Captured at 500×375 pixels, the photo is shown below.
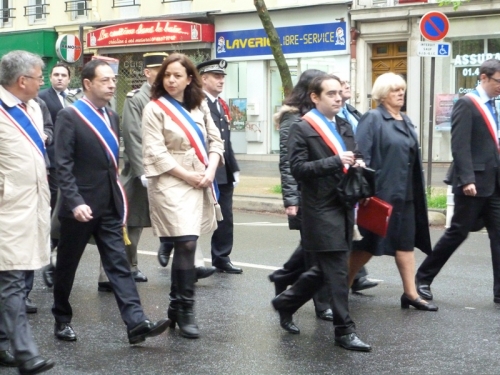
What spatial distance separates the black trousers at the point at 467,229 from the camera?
805 cm

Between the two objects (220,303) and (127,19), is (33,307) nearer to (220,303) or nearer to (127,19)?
(220,303)

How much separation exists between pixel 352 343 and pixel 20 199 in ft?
7.15

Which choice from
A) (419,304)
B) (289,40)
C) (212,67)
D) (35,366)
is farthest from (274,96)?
(35,366)

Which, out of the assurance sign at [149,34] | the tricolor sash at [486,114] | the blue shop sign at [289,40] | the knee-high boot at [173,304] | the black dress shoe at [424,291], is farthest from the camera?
the assurance sign at [149,34]

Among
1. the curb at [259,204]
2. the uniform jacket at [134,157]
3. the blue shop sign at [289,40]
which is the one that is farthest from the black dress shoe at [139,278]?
the blue shop sign at [289,40]

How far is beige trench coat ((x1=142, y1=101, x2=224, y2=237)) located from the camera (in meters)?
6.73

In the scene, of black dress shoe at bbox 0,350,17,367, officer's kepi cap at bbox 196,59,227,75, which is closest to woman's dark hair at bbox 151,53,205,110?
black dress shoe at bbox 0,350,17,367

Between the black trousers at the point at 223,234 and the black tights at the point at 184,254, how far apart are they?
281 cm

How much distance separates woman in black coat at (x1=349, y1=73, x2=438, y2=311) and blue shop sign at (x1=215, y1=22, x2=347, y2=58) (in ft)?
66.1

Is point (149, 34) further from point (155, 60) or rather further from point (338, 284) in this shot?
point (338, 284)

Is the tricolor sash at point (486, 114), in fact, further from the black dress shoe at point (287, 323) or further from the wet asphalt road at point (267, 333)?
the black dress shoe at point (287, 323)

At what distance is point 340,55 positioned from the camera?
A: 27719mm

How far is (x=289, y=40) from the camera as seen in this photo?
29.0 m

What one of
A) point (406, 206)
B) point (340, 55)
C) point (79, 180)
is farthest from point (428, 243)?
point (340, 55)
